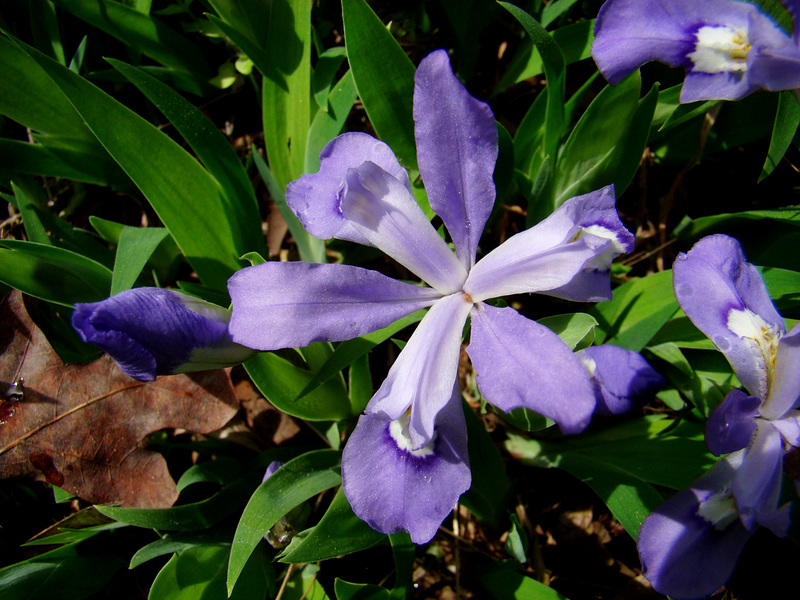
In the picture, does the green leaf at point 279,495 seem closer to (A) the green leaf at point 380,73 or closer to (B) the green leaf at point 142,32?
(A) the green leaf at point 380,73

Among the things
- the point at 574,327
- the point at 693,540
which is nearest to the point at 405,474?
the point at 574,327

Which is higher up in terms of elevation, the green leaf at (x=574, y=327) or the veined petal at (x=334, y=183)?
the veined petal at (x=334, y=183)

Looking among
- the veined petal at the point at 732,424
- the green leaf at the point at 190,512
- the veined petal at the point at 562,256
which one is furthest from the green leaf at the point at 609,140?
the green leaf at the point at 190,512

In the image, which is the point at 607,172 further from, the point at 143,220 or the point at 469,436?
the point at 143,220

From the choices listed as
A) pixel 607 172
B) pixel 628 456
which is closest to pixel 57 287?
pixel 607 172

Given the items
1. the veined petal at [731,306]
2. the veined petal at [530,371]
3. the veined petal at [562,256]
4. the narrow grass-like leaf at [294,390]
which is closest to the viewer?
the veined petal at [530,371]

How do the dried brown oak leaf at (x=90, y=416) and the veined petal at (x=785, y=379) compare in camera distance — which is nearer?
the veined petal at (x=785, y=379)

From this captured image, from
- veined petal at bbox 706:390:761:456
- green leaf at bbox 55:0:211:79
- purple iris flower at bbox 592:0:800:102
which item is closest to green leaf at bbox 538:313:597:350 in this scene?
veined petal at bbox 706:390:761:456
